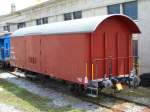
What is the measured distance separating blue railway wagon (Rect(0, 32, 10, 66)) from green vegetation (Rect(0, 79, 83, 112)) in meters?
7.47

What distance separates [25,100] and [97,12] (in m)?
11.6

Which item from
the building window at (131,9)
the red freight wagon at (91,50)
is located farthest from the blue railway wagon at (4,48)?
the building window at (131,9)

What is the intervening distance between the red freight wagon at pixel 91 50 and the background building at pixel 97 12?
5.16 meters

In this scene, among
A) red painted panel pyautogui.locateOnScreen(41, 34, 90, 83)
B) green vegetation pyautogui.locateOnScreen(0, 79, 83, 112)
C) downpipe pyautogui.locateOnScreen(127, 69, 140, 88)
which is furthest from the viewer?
downpipe pyautogui.locateOnScreen(127, 69, 140, 88)

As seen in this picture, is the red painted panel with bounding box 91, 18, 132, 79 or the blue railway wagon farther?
the blue railway wagon

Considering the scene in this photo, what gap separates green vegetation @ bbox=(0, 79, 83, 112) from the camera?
12.8 meters

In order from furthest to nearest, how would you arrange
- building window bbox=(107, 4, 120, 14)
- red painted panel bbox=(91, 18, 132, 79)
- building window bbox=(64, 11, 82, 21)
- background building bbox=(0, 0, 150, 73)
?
1. building window bbox=(64, 11, 82, 21)
2. building window bbox=(107, 4, 120, 14)
3. background building bbox=(0, 0, 150, 73)
4. red painted panel bbox=(91, 18, 132, 79)

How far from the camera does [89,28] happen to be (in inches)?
513

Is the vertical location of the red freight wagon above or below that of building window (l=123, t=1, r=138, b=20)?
below

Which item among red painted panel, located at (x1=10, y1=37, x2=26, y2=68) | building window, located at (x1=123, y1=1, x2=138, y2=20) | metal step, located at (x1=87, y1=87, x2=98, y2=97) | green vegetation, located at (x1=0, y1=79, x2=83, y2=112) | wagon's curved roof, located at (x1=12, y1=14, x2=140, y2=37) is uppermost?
building window, located at (x1=123, y1=1, x2=138, y2=20)

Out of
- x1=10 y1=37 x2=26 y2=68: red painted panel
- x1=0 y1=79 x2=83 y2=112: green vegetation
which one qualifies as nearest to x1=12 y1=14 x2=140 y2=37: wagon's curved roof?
x1=10 y1=37 x2=26 y2=68: red painted panel

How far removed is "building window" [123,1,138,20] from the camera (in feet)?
68.1

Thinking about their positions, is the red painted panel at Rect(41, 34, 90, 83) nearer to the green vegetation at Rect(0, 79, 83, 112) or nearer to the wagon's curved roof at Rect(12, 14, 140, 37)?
the wagon's curved roof at Rect(12, 14, 140, 37)

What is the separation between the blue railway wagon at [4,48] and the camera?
82.9ft
